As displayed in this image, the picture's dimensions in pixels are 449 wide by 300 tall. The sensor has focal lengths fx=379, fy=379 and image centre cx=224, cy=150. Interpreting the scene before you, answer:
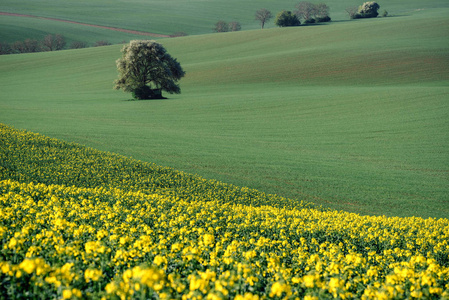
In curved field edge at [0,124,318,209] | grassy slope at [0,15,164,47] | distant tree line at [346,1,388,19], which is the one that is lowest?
curved field edge at [0,124,318,209]

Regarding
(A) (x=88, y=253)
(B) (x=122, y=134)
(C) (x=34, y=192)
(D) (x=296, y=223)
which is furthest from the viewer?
(B) (x=122, y=134)

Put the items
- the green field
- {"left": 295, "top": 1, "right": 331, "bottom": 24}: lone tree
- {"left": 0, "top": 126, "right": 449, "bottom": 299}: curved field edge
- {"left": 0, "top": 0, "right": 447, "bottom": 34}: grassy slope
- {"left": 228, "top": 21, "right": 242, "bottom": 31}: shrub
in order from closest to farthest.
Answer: {"left": 0, "top": 126, "right": 449, "bottom": 299}: curved field edge < the green field < {"left": 295, "top": 1, "right": 331, "bottom": 24}: lone tree < {"left": 0, "top": 0, "right": 447, "bottom": 34}: grassy slope < {"left": 228, "top": 21, "right": 242, "bottom": 31}: shrub

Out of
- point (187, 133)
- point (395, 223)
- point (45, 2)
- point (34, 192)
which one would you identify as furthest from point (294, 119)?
point (45, 2)

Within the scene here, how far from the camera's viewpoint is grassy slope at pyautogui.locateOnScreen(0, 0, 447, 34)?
13356 cm

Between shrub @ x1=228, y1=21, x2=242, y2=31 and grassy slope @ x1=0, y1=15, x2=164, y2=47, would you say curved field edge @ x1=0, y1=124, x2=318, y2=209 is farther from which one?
shrub @ x1=228, y1=21, x2=242, y2=31

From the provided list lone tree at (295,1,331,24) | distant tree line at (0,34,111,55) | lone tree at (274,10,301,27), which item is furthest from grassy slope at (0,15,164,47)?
lone tree at (295,1,331,24)

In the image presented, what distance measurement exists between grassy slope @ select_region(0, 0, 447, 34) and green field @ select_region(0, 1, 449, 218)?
50.8m

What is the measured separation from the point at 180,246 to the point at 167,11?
164888 mm

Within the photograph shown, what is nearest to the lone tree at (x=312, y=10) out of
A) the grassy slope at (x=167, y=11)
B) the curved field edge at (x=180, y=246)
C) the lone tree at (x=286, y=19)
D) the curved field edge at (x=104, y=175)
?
the grassy slope at (x=167, y=11)

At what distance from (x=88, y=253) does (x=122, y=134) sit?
2567 centimetres

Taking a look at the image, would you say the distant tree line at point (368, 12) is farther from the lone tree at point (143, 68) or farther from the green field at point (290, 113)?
the lone tree at point (143, 68)

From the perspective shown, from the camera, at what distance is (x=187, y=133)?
32.2m

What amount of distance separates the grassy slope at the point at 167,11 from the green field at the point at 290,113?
50755mm

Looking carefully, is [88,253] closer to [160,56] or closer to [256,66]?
[160,56]
